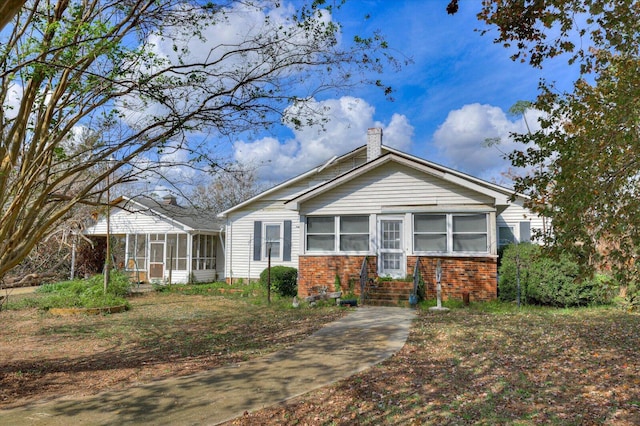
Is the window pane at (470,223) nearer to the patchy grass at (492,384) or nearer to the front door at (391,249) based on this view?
the front door at (391,249)

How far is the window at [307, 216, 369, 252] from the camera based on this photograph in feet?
51.0

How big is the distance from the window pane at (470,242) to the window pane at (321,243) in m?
4.25

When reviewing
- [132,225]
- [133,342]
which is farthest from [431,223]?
[132,225]

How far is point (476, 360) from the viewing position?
7.00 metres

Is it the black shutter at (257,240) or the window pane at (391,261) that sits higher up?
the black shutter at (257,240)

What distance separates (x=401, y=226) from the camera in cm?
1508

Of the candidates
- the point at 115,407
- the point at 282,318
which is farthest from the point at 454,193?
the point at 115,407

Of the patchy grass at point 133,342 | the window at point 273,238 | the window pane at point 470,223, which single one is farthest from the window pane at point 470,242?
the window at point 273,238

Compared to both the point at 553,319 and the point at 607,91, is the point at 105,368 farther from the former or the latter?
the point at 553,319

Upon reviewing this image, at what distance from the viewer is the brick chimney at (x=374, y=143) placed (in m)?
18.7

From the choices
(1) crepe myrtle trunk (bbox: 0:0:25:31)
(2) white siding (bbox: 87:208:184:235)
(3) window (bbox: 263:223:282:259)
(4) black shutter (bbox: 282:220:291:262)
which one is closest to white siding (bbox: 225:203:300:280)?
(4) black shutter (bbox: 282:220:291:262)

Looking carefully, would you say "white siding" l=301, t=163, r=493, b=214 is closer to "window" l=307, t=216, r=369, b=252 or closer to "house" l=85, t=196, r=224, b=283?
"window" l=307, t=216, r=369, b=252

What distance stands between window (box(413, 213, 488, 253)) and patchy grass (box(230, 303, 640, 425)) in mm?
5035

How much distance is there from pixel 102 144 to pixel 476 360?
7.34 metres
